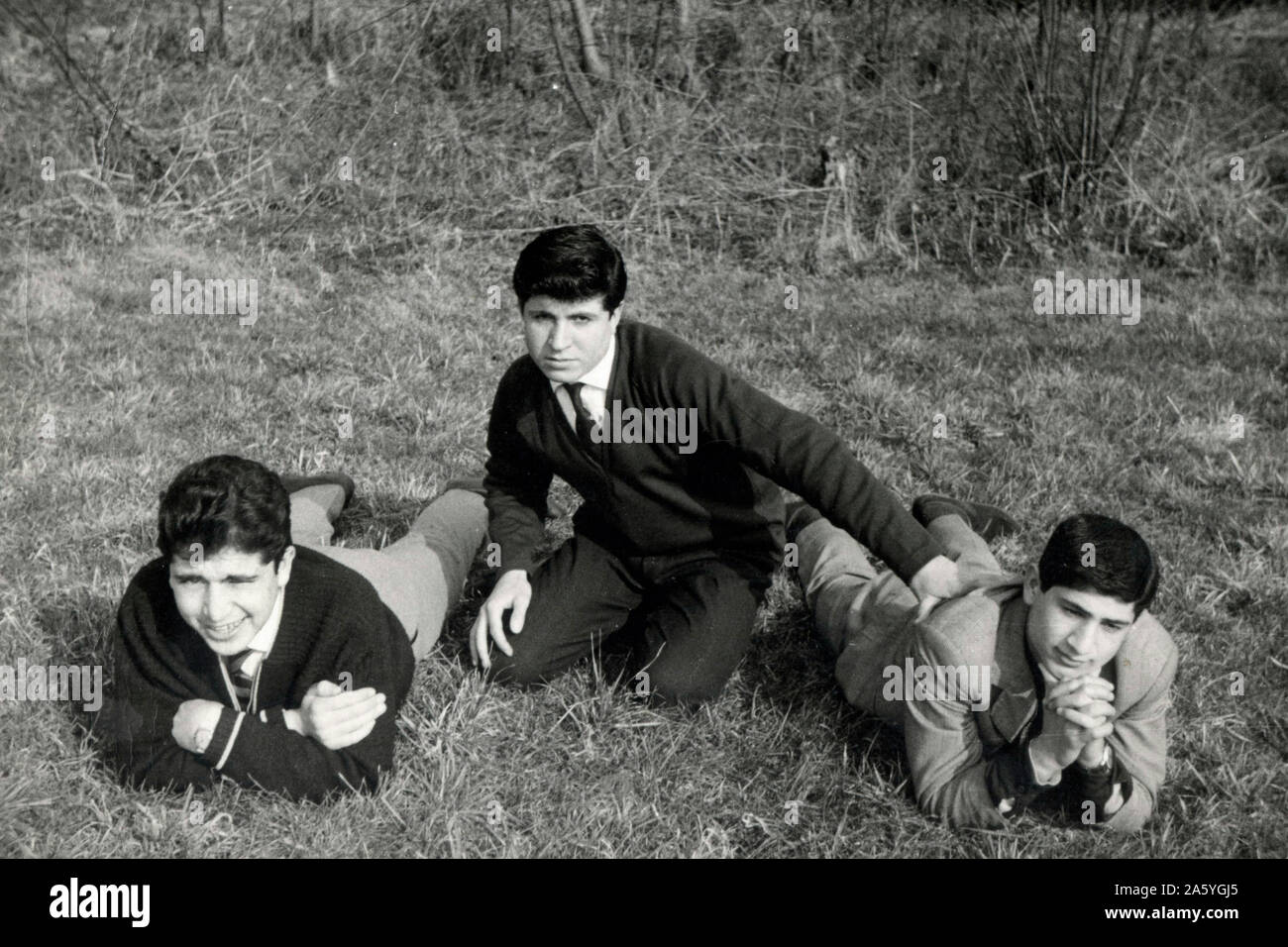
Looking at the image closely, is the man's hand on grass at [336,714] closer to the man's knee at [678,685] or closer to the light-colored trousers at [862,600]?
the man's knee at [678,685]

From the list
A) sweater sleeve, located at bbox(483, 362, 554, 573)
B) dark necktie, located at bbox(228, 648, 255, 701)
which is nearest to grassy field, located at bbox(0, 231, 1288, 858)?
dark necktie, located at bbox(228, 648, 255, 701)

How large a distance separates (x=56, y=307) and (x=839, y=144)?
4.45 m

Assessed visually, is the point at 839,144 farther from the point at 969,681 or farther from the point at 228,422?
the point at 969,681

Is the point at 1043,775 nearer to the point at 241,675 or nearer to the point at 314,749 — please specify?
the point at 314,749

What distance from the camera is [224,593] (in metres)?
2.52

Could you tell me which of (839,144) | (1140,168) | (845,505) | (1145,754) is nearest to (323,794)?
(845,505)

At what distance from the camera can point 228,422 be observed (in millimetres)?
4594

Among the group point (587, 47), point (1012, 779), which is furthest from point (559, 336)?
point (587, 47)

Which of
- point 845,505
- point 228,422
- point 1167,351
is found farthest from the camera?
point 1167,351

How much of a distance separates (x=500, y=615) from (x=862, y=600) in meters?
0.98

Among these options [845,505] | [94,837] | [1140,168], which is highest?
[1140,168]

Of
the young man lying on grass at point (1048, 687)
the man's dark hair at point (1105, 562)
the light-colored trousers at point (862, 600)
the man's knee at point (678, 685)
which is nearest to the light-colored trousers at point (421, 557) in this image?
the man's knee at point (678, 685)

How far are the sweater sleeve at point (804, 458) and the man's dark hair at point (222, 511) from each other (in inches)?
41.3

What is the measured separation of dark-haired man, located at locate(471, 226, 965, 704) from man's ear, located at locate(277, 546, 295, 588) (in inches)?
23.6
